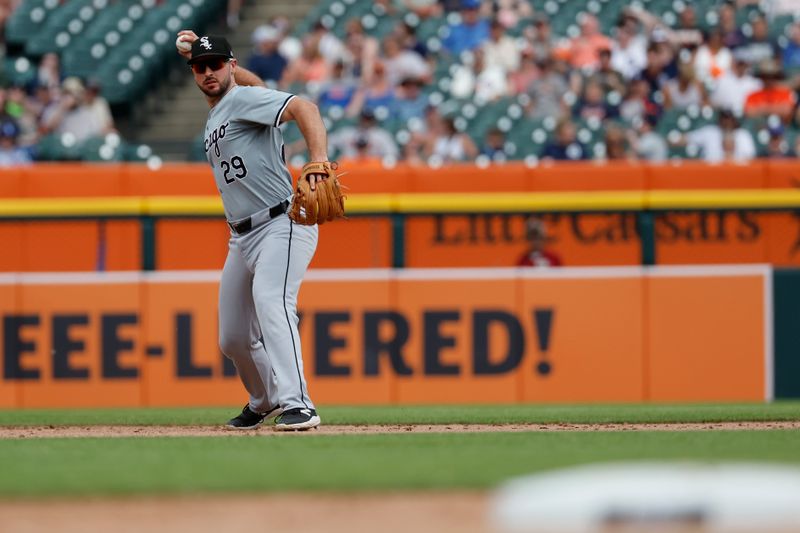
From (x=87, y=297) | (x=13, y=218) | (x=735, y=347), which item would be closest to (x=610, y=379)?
(x=735, y=347)

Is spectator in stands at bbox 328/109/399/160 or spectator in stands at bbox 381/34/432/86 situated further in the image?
spectator in stands at bbox 381/34/432/86

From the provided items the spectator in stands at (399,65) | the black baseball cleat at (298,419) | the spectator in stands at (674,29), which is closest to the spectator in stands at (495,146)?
the spectator in stands at (399,65)

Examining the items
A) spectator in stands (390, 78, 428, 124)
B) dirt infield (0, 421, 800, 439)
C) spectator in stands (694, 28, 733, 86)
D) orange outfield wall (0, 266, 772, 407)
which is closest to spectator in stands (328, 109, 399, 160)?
spectator in stands (390, 78, 428, 124)

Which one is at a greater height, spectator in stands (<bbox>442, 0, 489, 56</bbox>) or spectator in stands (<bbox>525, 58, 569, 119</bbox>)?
spectator in stands (<bbox>442, 0, 489, 56</bbox>)

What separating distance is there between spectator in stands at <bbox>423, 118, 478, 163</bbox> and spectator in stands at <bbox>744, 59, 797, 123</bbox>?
2.36 m

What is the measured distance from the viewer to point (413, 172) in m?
11.1

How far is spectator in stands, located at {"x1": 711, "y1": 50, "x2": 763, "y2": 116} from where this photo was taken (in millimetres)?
12523

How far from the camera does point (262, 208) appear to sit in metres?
6.69

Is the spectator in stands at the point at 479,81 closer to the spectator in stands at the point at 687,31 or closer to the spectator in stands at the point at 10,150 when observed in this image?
the spectator in stands at the point at 687,31

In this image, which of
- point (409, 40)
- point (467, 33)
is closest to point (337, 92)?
point (409, 40)

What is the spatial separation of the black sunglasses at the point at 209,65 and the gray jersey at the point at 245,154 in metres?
0.12

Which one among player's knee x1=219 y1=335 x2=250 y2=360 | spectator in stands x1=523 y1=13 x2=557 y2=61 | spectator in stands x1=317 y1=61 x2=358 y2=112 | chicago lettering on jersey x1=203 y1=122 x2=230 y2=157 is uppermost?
spectator in stands x1=523 y1=13 x2=557 y2=61

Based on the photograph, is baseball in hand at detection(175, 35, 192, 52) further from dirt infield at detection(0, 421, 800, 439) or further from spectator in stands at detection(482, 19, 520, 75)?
spectator in stands at detection(482, 19, 520, 75)

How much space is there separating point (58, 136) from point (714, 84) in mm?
5693
